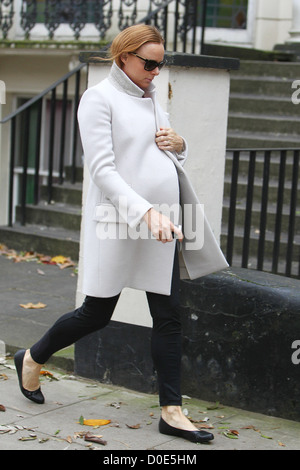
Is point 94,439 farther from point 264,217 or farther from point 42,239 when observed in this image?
point 42,239

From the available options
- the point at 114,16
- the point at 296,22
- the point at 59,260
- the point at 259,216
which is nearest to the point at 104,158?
the point at 259,216

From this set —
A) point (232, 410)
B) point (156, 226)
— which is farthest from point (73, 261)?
point (156, 226)

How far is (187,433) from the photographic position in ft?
13.4

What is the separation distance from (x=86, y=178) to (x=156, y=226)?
1.28 metres

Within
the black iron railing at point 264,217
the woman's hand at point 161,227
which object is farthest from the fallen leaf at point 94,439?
the black iron railing at point 264,217

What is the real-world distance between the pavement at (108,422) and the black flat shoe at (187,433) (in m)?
0.02

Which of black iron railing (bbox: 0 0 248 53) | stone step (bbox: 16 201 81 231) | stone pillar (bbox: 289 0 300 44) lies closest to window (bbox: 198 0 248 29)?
black iron railing (bbox: 0 0 248 53)

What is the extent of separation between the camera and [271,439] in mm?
4156

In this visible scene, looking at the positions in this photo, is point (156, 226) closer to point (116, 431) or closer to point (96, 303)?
point (96, 303)

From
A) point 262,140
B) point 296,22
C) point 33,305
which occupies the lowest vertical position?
point 33,305

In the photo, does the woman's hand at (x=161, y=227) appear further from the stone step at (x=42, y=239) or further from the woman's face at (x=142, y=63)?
the stone step at (x=42, y=239)

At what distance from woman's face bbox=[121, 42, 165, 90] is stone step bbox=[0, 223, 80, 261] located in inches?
168

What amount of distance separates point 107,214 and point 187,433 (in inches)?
42.7

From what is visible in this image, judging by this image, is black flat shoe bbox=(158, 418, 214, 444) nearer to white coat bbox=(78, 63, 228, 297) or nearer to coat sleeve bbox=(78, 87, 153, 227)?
white coat bbox=(78, 63, 228, 297)
